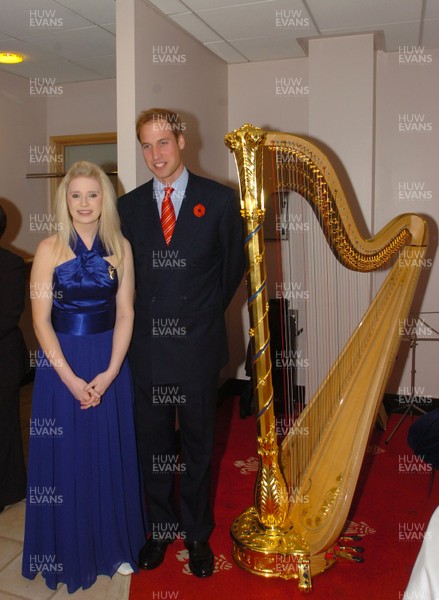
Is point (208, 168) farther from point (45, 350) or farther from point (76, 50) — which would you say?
point (45, 350)

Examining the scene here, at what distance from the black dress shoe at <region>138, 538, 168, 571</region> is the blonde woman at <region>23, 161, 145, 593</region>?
16cm

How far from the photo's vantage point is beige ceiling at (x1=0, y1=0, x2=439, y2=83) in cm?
318

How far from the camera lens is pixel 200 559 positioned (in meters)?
2.27

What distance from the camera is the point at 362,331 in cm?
289

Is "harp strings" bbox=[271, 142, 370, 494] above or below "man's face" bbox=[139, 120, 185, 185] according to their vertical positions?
below

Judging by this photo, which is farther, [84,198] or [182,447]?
[182,447]

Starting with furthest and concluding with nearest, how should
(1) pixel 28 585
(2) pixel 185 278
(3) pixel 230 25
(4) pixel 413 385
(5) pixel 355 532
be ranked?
(4) pixel 413 385
(3) pixel 230 25
(5) pixel 355 532
(1) pixel 28 585
(2) pixel 185 278

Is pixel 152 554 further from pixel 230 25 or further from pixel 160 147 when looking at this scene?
pixel 230 25

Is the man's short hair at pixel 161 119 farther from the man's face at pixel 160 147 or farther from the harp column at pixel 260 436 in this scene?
the harp column at pixel 260 436

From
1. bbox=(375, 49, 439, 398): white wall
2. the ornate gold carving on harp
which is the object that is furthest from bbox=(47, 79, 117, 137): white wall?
the ornate gold carving on harp

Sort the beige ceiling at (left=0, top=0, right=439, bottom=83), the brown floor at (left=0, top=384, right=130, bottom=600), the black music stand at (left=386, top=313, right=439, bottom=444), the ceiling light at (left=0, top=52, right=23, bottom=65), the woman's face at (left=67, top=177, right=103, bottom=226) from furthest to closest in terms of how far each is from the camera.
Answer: the ceiling light at (left=0, top=52, right=23, bottom=65) → the black music stand at (left=386, top=313, right=439, bottom=444) → the beige ceiling at (left=0, top=0, right=439, bottom=83) → the brown floor at (left=0, top=384, right=130, bottom=600) → the woman's face at (left=67, top=177, right=103, bottom=226)

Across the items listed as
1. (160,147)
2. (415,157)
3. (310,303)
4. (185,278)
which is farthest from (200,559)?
(415,157)

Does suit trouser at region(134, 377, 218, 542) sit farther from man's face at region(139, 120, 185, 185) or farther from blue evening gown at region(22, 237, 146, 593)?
man's face at region(139, 120, 185, 185)

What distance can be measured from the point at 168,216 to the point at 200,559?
136cm
